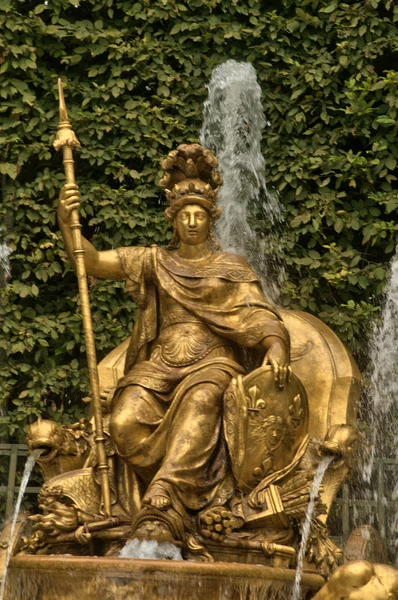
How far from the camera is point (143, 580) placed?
7348mm

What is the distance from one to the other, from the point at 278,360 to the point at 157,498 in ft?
3.42

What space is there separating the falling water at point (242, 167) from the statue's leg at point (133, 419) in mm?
2585

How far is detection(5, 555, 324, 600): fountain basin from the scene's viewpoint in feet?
24.1

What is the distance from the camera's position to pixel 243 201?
10922 mm

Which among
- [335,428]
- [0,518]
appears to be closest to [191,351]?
[335,428]

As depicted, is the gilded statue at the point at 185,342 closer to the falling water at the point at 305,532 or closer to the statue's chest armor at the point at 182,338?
the statue's chest armor at the point at 182,338

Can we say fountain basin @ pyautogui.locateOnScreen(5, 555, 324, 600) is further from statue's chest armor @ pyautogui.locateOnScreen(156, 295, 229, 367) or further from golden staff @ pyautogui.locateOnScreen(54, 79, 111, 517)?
statue's chest armor @ pyautogui.locateOnScreen(156, 295, 229, 367)

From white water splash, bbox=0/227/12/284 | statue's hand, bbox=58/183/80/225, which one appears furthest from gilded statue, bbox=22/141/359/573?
white water splash, bbox=0/227/12/284

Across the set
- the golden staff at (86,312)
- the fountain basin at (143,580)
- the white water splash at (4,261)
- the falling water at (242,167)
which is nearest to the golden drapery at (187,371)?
the golden staff at (86,312)

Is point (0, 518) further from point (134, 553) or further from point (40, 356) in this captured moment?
point (134, 553)

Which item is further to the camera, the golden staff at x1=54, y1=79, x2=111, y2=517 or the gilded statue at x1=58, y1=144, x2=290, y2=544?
the golden staff at x1=54, y1=79, x2=111, y2=517

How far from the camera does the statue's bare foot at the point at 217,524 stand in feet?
25.8

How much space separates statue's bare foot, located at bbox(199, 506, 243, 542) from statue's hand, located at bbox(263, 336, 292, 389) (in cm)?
78

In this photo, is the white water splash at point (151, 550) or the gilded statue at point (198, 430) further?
the gilded statue at point (198, 430)
